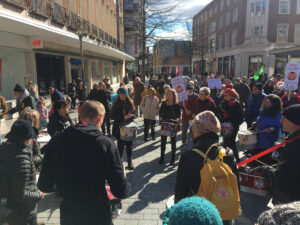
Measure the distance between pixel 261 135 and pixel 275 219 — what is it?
387cm

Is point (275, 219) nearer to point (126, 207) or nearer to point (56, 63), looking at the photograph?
point (126, 207)

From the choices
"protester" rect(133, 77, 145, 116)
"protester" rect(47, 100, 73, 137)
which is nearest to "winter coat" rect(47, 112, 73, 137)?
"protester" rect(47, 100, 73, 137)

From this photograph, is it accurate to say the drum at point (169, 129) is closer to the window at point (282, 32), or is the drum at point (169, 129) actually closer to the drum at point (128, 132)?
the drum at point (128, 132)

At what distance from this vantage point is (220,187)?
1990mm

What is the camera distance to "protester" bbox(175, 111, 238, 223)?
206 cm

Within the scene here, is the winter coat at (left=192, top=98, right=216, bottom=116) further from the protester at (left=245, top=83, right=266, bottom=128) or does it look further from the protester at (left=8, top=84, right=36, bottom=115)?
the protester at (left=8, top=84, right=36, bottom=115)

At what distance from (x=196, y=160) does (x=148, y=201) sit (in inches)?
89.7

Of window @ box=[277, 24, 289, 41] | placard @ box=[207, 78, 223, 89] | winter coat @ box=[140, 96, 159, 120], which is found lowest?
winter coat @ box=[140, 96, 159, 120]

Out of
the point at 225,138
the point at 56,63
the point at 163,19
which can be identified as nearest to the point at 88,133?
the point at 225,138

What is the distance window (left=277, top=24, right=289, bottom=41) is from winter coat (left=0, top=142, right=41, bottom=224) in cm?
4002

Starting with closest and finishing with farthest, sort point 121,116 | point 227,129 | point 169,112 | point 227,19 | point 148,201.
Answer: point 148,201 → point 227,129 → point 121,116 → point 169,112 → point 227,19

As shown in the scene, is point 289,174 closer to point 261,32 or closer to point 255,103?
point 255,103

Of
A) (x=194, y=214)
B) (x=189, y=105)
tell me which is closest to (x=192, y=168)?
(x=194, y=214)

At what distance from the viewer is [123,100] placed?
17.9 feet
